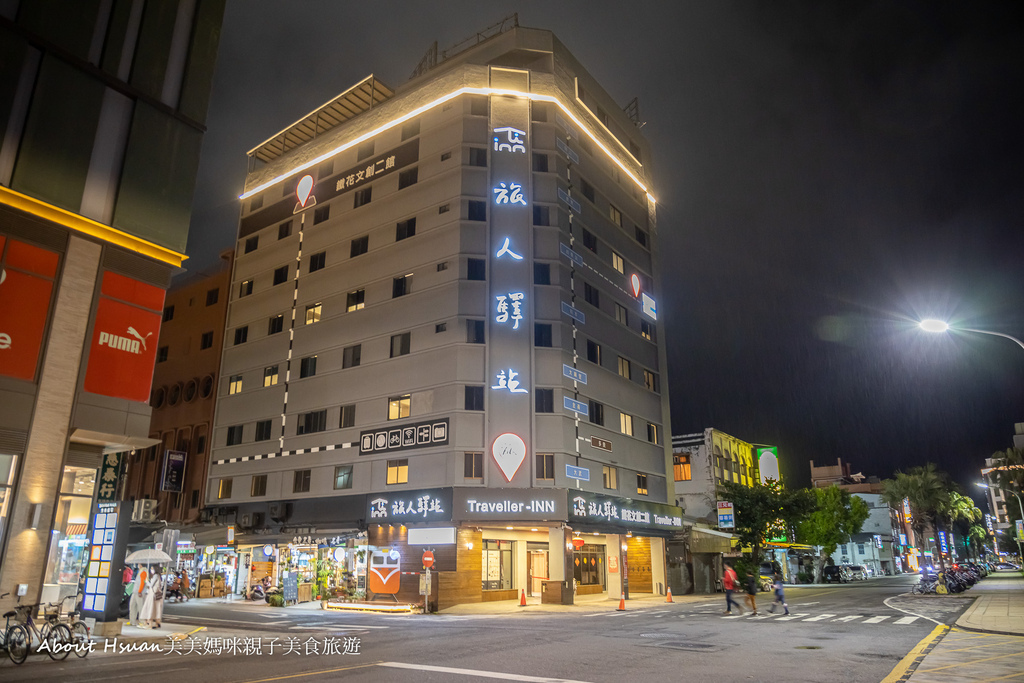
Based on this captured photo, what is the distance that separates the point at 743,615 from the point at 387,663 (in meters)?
17.0

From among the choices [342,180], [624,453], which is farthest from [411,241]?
[624,453]

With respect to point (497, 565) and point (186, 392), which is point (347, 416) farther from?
point (186, 392)

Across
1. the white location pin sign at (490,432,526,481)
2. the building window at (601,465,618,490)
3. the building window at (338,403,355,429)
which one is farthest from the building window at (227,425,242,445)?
the building window at (601,465,618,490)

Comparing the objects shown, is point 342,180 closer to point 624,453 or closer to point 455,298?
point 455,298

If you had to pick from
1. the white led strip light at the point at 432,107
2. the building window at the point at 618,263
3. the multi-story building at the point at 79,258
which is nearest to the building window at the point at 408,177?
the white led strip light at the point at 432,107

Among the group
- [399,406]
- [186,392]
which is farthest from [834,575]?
[186,392]

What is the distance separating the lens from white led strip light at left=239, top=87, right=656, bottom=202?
42688mm

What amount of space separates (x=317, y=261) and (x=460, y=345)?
1569 cm

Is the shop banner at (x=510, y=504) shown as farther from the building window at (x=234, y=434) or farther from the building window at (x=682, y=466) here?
the building window at (x=682, y=466)

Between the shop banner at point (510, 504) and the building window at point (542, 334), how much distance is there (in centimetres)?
840

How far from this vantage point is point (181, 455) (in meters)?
37.0

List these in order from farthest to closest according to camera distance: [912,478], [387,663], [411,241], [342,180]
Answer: [912,478] < [342,180] < [411,241] < [387,663]

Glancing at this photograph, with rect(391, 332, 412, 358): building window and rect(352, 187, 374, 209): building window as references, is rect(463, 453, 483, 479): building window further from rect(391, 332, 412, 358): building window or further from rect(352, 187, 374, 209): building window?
rect(352, 187, 374, 209): building window

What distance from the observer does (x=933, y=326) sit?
59.2 ft
